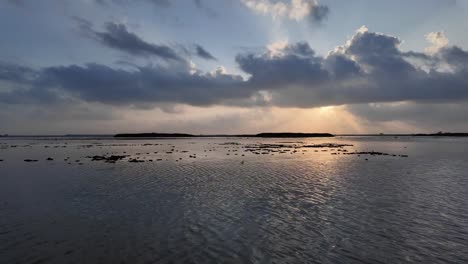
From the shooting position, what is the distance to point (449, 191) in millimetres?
23703

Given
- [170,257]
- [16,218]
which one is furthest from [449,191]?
[16,218]

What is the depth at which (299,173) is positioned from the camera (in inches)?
1374

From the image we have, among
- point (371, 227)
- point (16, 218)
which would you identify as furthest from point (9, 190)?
point (371, 227)

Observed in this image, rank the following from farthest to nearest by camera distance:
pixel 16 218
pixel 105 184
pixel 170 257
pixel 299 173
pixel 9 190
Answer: pixel 299 173
pixel 105 184
pixel 9 190
pixel 16 218
pixel 170 257

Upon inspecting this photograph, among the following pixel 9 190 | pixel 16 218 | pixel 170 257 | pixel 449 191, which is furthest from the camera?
pixel 9 190

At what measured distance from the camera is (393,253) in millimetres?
11828

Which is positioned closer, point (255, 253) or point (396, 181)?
point (255, 253)

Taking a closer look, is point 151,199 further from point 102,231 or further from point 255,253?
point 255,253

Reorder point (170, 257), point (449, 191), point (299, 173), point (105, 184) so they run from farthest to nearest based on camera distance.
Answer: point (299, 173)
point (105, 184)
point (449, 191)
point (170, 257)

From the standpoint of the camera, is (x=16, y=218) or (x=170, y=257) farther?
(x=16, y=218)

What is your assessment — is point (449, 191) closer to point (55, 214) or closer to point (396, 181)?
point (396, 181)

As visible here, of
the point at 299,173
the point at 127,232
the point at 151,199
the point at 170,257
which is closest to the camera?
the point at 170,257

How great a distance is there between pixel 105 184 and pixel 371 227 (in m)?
22.9

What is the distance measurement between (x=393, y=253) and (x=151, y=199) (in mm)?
15717
